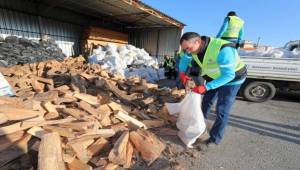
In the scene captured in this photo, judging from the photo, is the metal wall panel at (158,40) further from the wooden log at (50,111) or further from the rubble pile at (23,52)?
the wooden log at (50,111)

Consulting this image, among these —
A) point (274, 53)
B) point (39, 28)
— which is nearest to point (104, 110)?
point (274, 53)

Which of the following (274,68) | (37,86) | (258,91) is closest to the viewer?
(37,86)

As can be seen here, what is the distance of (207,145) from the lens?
3229 millimetres

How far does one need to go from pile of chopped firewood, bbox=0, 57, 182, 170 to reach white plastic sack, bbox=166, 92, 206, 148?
520 millimetres

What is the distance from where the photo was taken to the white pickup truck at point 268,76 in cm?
582

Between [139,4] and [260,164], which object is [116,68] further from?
[260,164]

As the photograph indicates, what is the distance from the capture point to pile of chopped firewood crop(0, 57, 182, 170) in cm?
223

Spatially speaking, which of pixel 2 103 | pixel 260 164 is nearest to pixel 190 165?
pixel 260 164

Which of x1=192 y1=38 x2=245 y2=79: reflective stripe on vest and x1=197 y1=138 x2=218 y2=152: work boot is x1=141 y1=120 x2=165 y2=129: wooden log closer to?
x1=197 y1=138 x2=218 y2=152: work boot

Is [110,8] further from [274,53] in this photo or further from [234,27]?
[274,53]

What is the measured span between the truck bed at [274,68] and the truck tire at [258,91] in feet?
0.80

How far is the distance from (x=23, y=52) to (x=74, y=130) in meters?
4.85

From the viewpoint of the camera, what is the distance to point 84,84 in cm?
475

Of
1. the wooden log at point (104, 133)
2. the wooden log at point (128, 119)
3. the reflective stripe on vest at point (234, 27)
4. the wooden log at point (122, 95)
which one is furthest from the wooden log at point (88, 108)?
the reflective stripe on vest at point (234, 27)
